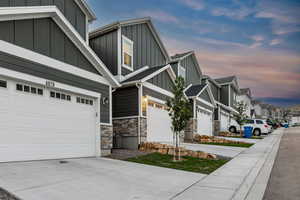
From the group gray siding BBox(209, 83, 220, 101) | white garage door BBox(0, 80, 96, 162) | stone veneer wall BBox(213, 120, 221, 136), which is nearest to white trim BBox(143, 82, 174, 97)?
white garage door BBox(0, 80, 96, 162)

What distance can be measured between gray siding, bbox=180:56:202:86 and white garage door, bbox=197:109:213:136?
3.68 meters

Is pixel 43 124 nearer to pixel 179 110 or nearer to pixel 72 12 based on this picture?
pixel 179 110

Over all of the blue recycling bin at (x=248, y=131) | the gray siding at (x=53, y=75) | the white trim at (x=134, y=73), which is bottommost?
the blue recycling bin at (x=248, y=131)

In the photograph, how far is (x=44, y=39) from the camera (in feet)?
26.3

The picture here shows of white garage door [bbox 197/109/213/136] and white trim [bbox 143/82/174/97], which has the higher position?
white trim [bbox 143/82/174/97]

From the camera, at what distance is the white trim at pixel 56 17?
6724 mm

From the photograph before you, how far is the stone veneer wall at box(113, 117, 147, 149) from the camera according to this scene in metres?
12.0

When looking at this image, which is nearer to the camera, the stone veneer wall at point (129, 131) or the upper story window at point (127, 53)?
the stone veneer wall at point (129, 131)

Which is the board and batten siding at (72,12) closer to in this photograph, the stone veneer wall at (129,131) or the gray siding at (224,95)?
the stone veneer wall at (129,131)

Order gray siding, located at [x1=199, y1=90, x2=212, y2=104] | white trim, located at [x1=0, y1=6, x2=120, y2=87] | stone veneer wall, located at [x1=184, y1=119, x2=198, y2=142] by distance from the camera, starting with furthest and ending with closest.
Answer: gray siding, located at [x1=199, y1=90, x2=212, y2=104], stone veneer wall, located at [x1=184, y1=119, x2=198, y2=142], white trim, located at [x1=0, y1=6, x2=120, y2=87]

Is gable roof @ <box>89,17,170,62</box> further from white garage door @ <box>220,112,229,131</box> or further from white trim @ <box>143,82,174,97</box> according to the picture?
white garage door @ <box>220,112,229,131</box>

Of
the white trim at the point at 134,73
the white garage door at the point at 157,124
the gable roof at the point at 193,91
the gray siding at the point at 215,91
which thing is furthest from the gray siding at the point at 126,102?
the gray siding at the point at 215,91

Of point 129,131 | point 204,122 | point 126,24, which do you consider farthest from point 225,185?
point 204,122

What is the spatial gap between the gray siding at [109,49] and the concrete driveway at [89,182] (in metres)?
8.12
